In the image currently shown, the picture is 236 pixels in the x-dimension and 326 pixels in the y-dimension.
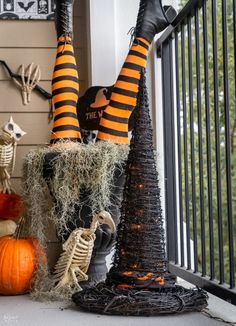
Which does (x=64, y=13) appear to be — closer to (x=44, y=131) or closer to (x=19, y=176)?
(x=44, y=131)

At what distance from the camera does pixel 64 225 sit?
2543 mm

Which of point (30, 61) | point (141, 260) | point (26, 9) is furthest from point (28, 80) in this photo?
point (141, 260)

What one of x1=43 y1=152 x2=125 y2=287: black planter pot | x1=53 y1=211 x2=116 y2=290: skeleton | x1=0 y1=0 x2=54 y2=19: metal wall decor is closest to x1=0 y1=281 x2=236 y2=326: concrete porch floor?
x1=53 y1=211 x2=116 y2=290: skeleton

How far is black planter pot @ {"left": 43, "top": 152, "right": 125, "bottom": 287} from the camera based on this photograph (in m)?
2.52

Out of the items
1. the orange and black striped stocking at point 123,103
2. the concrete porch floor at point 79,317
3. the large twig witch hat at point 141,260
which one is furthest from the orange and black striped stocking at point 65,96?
the concrete porch floor at point 79,317

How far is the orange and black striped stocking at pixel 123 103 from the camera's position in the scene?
2.61m

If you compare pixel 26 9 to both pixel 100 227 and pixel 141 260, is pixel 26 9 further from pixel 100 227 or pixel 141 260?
pixel 141 260

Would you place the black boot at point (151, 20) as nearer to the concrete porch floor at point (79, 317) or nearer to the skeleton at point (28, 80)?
the skeleton at point (28, 80)

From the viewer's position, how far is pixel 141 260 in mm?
2025

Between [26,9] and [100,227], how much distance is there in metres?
1.39

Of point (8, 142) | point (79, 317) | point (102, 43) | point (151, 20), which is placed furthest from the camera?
point (102, 43)

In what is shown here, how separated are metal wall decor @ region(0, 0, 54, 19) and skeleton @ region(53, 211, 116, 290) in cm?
138

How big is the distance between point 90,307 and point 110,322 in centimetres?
15

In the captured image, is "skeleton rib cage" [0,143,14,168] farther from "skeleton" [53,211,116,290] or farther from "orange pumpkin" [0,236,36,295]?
"skeleton" [53,211,116,290]
